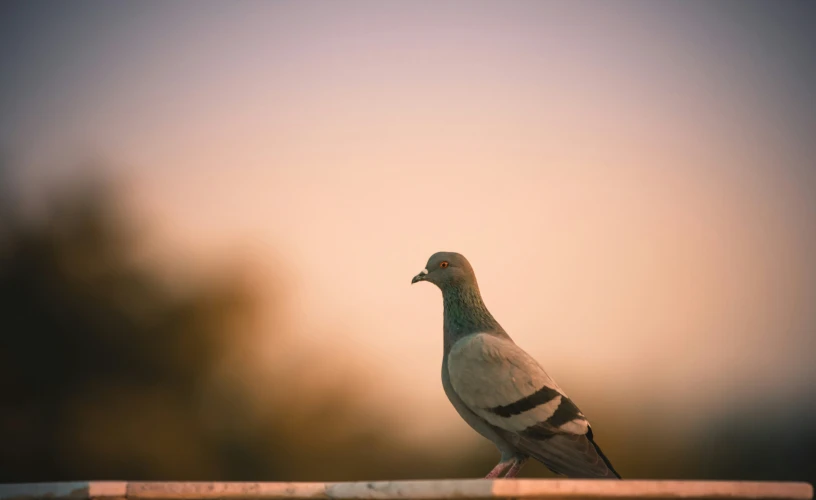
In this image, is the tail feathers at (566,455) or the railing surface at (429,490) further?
the tail feathers at (566,455)

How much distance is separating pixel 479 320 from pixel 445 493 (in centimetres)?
274

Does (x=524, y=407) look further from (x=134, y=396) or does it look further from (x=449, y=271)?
(x=134, y=396)

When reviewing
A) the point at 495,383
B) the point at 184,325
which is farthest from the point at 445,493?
the point at 184,325

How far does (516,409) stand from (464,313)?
0.93m

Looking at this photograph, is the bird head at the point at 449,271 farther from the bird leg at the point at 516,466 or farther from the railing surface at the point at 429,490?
the railing surface at the point at 429,490

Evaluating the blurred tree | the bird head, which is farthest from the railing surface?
the blurred tree

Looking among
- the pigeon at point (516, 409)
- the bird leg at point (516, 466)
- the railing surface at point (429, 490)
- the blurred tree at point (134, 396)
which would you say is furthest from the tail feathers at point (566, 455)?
the blurred tree at point (134, 396)

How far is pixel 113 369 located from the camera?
13812 millimetres

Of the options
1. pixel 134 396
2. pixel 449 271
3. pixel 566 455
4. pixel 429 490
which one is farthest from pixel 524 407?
pixel 134 396

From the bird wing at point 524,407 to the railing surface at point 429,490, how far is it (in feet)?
6.04

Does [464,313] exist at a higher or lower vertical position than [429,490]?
higher

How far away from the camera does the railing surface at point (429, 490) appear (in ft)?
11.9

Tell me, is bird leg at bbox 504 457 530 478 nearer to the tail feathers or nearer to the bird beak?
the tail feathers

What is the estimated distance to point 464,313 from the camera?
6.28 meters
